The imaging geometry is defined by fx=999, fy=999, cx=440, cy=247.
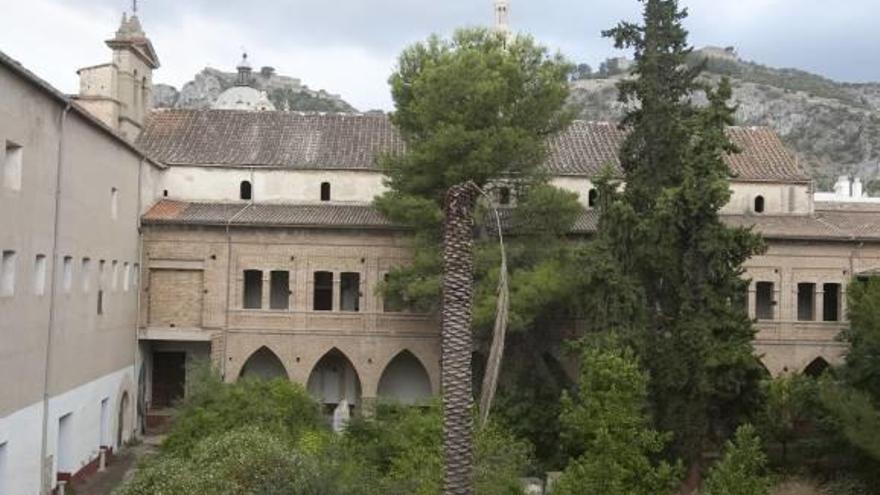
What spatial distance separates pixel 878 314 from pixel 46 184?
17130 mm

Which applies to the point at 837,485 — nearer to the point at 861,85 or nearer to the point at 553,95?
the point at 553,95

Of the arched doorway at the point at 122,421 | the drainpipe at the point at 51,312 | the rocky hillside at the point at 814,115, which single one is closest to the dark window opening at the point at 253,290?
the arched doorway at the point at 122,421

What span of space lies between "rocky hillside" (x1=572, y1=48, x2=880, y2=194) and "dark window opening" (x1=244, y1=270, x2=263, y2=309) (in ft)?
149

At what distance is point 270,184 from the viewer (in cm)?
3170

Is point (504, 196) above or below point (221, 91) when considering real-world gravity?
below

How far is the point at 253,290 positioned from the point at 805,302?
17704 millimetres

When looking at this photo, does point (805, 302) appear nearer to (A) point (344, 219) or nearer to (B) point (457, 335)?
(A) point (344, 219)

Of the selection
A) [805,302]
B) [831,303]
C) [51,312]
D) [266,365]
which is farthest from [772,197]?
[51,312]

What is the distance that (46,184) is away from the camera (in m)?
20.1

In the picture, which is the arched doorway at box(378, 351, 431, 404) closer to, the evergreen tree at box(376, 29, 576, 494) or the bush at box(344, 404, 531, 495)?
the evergreen tree at box(376, 29, 576, 494)

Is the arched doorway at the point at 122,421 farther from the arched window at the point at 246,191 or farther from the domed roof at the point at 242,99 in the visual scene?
the domed roof at the point at 242,99

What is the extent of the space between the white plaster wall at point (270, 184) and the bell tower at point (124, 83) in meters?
2.20

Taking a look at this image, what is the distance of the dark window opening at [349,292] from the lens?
3175 cm

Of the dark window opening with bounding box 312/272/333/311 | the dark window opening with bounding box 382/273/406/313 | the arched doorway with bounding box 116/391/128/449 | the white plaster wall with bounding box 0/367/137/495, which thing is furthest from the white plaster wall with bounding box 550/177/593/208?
the arched doorway with bounding box 116/391/128/449
